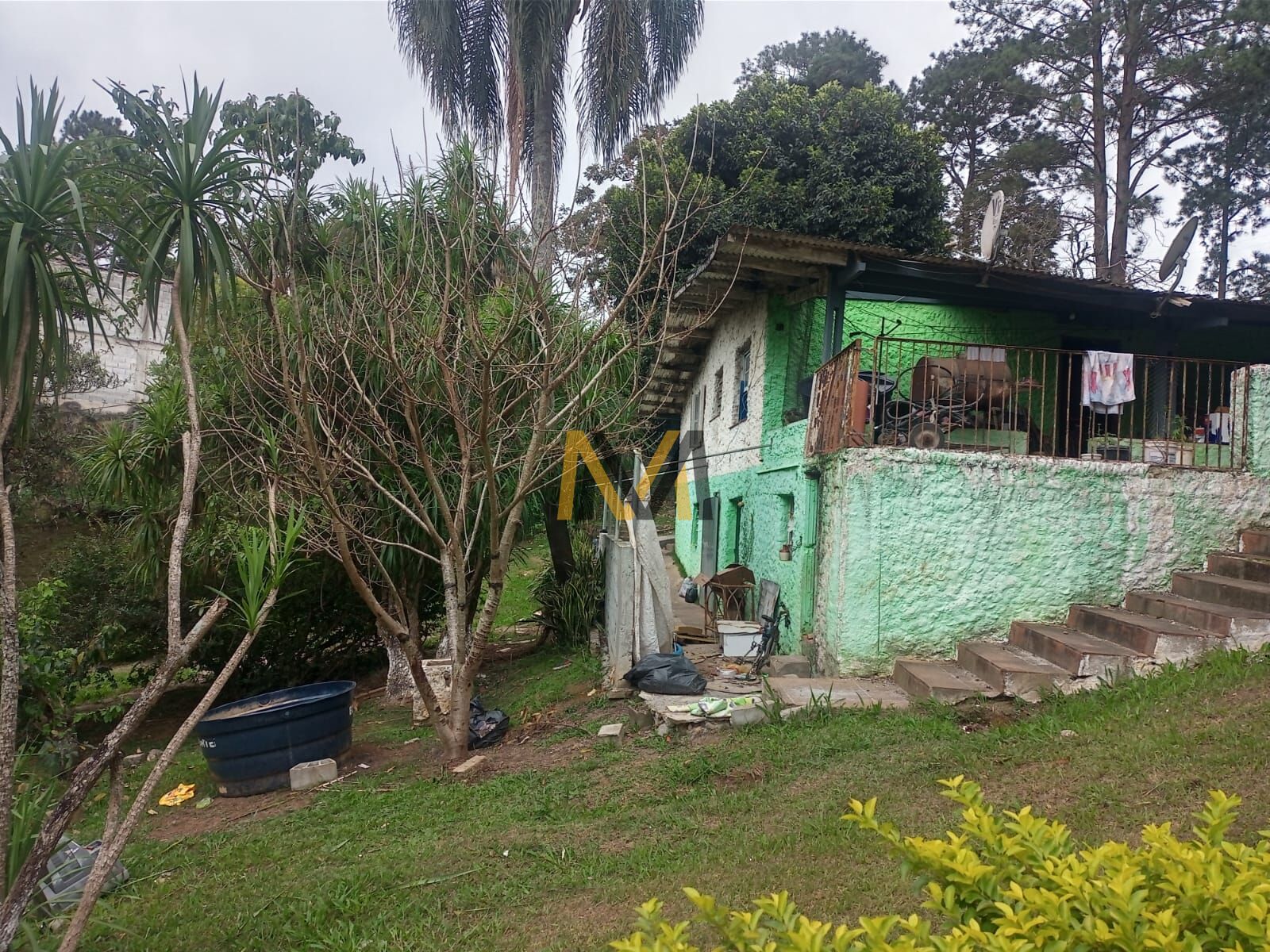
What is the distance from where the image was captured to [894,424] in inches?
297

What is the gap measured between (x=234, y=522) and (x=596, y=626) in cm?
430

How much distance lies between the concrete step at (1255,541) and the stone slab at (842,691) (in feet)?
11.0

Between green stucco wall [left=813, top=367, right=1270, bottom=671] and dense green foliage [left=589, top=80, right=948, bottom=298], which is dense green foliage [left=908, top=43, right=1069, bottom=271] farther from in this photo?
green stucco wall [left=813, top=367, right=1270, bottom=671]

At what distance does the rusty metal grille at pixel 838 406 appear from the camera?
7352 millimetres

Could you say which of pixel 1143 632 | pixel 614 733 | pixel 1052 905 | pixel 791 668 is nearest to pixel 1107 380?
pixel 1143 632

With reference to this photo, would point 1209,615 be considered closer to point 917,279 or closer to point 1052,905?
point 917,279

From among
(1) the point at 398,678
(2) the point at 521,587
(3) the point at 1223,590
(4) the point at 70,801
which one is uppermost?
(3) the point at 1223,590

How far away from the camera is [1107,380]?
812 centimetres

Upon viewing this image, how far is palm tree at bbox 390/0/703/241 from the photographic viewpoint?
16250 millimetres

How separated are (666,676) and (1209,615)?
4164 millimetres

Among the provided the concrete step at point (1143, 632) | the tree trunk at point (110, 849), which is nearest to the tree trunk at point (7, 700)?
the tree trunk at point (110, 849)

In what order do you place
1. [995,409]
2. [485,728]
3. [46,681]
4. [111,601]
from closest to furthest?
[485,728]
[46,681]
[995,409]
[111,601]

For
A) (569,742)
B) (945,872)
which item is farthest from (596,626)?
(945,872)

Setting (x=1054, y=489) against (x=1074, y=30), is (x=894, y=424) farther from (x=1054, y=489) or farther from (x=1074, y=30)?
(x=1074, y=30)
